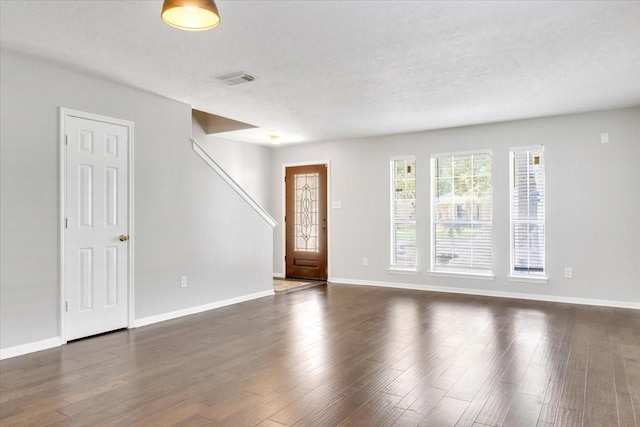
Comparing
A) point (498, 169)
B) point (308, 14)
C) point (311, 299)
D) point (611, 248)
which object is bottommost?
point (311, 299)

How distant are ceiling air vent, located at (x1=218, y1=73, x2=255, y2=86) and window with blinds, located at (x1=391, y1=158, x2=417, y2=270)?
352 centimetres

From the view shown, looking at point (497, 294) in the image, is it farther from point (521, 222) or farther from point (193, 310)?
point (193, 310)

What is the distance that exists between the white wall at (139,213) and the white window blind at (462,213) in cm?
274

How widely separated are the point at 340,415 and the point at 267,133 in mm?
5181

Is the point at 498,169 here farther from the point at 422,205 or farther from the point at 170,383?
the point at 170,383

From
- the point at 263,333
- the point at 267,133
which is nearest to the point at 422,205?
the point at 267,133

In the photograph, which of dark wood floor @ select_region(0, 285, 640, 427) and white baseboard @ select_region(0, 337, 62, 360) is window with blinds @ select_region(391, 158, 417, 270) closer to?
dark wood floor @ select_region(0, 285, 640, 427)

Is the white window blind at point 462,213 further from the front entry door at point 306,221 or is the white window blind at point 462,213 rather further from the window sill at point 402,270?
the front entry door at point 306,221

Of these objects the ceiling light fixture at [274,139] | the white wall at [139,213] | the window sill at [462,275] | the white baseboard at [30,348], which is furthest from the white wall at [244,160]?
the white baseboard at [30,348]

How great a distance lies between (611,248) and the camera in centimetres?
540

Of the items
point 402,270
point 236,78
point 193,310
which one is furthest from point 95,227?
point 402,270

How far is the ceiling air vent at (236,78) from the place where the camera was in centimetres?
403

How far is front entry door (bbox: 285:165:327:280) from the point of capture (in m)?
7.72

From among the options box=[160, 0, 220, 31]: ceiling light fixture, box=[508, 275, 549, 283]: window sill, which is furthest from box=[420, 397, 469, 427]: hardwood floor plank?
box=[508, 275, 549, 283]: window sill
